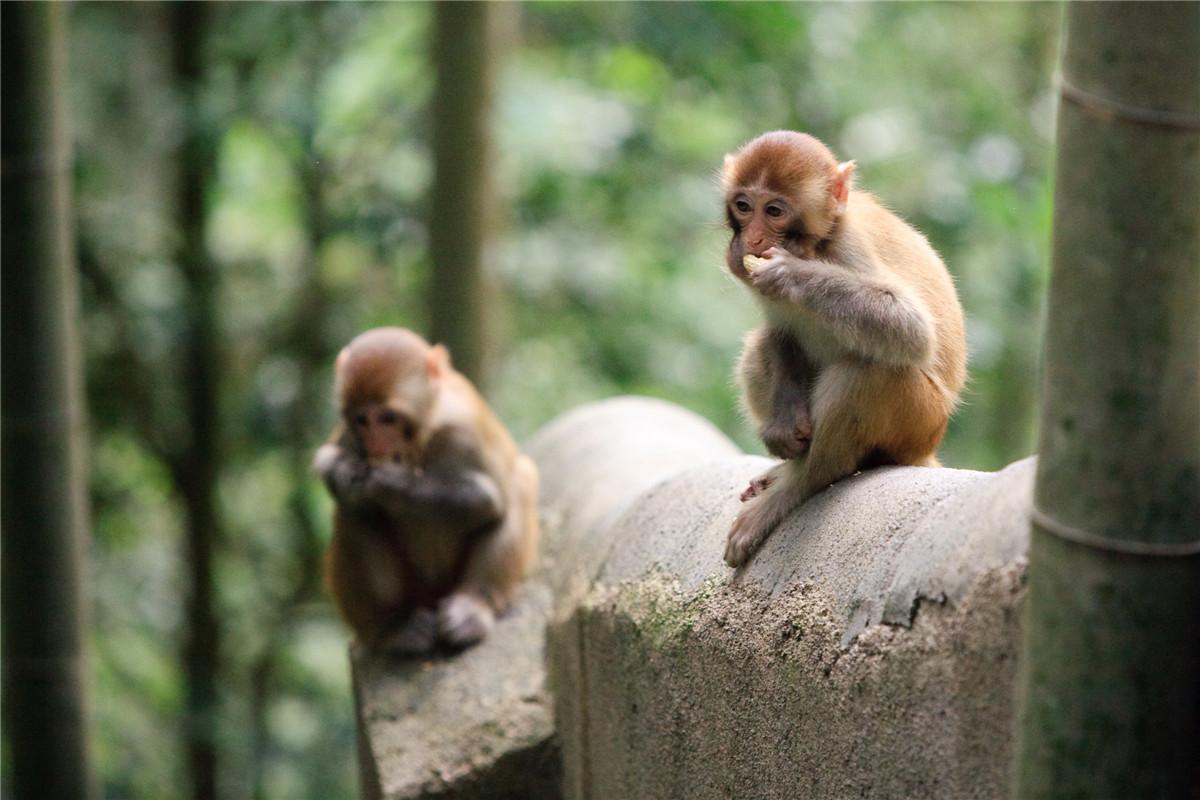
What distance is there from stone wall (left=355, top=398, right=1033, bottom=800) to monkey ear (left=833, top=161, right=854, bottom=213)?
0.73 m

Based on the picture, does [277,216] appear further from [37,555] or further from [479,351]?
[37,555]

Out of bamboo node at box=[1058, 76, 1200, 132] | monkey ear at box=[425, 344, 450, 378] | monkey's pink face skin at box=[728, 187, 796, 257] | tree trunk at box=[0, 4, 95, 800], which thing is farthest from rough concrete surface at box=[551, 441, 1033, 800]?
tree trunk at box=[0, 4, 95, 800]

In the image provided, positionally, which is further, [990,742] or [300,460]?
[300,460]

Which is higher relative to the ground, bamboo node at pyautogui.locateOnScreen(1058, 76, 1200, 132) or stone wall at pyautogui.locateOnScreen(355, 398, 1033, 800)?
bamboo node at pyautogui.locateOnScreen(1058, 76, 1200, 132)

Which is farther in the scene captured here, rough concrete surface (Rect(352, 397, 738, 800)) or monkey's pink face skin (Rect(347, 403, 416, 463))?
monkey's pink face skin (Rect(347, 403, 416, 463))

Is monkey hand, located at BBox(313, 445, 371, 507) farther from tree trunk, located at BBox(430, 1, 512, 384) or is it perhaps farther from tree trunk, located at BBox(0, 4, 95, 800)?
tree trunk, located at BBox(430, 1, 512, 384)

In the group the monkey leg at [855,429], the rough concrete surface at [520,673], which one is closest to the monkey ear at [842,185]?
the monkey leg at [855,429]

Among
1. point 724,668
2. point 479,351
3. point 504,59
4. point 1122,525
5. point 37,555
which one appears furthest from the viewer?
point 504,59

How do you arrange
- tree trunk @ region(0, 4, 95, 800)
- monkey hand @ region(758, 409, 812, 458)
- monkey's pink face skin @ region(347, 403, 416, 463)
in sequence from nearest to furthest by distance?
monkey hand @ region(758, 409, 812, 458) → tree trunk @ region(0, 4, 95, 800) → monkey's pink face skin @ region(347, 403, 416, 463)

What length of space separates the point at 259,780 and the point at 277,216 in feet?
14.1

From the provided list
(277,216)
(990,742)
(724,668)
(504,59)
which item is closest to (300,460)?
(277,216)


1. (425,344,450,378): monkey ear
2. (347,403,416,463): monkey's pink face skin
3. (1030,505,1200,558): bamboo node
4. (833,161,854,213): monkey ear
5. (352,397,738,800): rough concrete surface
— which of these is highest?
(833,161,854,213): monkey ear

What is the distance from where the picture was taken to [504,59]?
8141 millimetres

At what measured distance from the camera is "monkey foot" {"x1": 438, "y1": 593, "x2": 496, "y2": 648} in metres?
5.64
